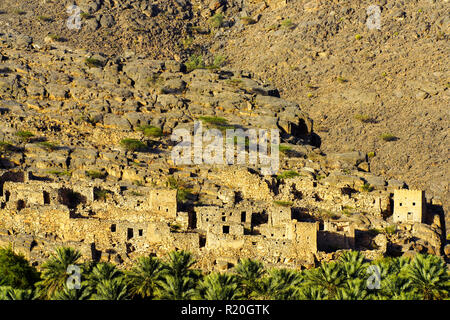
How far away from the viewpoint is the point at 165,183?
63.1 m

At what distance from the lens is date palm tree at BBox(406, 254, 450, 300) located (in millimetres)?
44594

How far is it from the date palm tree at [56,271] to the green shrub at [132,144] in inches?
896

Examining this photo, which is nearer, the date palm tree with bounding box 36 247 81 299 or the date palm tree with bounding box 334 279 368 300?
the date palm tree with bounding box 334 279 368 300

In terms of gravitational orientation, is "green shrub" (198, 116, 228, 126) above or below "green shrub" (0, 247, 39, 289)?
above

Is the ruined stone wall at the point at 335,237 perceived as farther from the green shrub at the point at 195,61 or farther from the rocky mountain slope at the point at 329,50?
the green shrub at the point at 195,61

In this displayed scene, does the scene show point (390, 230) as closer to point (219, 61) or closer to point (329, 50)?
point (329, 50)

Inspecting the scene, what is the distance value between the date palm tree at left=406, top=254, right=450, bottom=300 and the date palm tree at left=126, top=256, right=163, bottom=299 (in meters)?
12.1

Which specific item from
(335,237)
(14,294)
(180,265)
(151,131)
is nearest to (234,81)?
(151,131)

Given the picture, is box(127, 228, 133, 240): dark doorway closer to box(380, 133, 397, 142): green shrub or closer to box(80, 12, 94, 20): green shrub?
box(380, 133, 397, 142): green shrub

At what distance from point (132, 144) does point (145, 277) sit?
25706 millimetres

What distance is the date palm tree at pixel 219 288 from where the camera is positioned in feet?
141

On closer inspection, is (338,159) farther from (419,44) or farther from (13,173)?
(419,44)

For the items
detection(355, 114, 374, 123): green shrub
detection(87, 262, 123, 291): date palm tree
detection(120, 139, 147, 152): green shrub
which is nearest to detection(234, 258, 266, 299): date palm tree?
detection(87, 262, 123, 291): date palm tree
